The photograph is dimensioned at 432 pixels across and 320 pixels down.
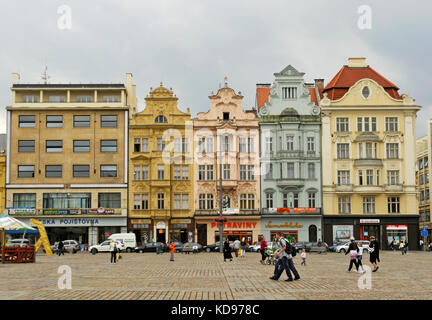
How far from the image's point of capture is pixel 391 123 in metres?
69.9

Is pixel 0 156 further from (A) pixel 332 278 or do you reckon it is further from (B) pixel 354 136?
(A) pixel 332 278

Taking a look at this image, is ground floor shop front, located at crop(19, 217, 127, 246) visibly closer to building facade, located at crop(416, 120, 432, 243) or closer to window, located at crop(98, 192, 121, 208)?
window, located at crop(98, 192, 121, 208)

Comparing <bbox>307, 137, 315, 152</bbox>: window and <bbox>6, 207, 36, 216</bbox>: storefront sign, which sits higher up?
<bbox>307, 137, 315, 152</bbox>: window

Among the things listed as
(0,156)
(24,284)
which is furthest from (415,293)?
(0,156)

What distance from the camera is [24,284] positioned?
67.8ft

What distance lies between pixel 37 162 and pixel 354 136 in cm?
3661

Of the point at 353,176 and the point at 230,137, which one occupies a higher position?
the point at 230,137

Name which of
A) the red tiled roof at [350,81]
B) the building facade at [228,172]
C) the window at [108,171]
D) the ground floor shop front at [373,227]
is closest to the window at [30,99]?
the window at [108,171]

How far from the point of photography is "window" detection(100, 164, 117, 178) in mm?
69919

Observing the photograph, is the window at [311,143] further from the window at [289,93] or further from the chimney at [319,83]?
the chimney at [319,83]

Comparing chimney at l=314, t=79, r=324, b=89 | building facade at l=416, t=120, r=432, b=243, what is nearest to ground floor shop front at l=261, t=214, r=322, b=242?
chimney at l=314, t=79, r=324, b=89

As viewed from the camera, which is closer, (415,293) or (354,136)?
(415,293)

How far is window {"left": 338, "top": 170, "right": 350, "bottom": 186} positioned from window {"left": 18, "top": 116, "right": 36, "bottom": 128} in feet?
118

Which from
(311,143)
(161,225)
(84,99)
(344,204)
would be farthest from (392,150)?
(84,99)
